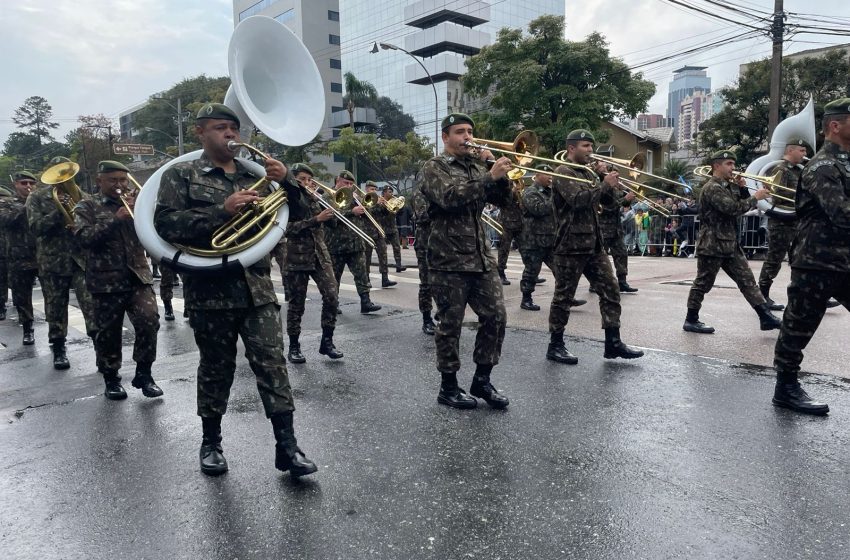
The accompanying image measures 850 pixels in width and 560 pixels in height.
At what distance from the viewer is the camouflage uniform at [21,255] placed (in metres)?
7.75

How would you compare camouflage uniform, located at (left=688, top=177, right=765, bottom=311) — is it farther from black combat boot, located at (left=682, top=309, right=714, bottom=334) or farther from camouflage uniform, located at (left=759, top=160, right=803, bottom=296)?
camouflage uniform, located at (left=759, top=160, right=803, bottom=296)

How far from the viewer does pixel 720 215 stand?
6.57 metres

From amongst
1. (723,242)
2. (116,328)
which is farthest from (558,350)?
(116,328)

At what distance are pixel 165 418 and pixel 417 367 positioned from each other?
2.17m

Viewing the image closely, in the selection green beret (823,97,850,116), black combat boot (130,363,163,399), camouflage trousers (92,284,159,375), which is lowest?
black combat boot (130,363,163,399)

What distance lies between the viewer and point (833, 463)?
3.27 meters

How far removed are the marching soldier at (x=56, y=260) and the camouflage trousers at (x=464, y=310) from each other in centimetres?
407

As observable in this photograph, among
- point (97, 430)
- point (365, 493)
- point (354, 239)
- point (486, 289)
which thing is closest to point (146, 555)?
point (365, 493)

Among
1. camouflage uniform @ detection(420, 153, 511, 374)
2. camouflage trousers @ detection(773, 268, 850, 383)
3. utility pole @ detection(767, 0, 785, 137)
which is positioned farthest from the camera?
utility pole @ detection(767, 0, 785, 137)

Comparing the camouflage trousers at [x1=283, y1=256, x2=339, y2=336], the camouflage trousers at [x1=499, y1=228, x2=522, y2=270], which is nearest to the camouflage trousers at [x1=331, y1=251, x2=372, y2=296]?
the camouflage trousers at [x1=283, y1=256, x2=339, y2=336]

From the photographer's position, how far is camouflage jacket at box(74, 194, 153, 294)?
16.3ft

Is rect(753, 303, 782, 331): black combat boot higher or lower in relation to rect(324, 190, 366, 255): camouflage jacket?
lower

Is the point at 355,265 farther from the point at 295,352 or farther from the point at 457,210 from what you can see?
the point at 457,210

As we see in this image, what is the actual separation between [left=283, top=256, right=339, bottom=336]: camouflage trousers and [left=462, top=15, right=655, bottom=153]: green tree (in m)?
22.9
